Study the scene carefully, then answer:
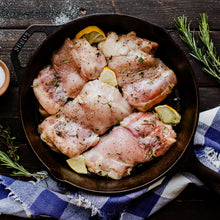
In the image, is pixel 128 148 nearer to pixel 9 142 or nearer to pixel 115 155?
pixel 115 155

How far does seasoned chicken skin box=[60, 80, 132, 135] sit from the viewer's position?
188cm

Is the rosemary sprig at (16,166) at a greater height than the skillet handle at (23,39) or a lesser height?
lesser

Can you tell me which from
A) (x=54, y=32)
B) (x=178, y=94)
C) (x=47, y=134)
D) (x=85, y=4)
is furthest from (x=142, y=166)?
(x=85, y=4)

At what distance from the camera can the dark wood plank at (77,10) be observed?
1.99 meters

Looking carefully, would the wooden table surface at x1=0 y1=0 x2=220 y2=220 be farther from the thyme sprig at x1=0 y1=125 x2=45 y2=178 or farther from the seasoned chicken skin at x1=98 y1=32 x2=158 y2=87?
the seasoned chicken skin at x1=98 y1=32 x2=158 y2=87

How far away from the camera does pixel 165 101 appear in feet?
6.67

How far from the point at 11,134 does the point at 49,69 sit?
1.82 feet

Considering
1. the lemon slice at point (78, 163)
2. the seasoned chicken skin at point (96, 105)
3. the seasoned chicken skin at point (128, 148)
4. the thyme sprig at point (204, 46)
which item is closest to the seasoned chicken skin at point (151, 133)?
the seasoned chicken skin at point (128, 148)

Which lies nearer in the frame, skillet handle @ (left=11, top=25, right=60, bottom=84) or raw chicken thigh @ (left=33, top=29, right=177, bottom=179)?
skillet handle @ (left=11, top=25, right=60, bottom=84)

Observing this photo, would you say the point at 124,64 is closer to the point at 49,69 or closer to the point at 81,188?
the point at 49,69

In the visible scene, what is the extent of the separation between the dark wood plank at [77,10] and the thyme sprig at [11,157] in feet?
2.61

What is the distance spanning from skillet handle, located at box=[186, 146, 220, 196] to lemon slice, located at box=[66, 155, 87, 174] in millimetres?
717

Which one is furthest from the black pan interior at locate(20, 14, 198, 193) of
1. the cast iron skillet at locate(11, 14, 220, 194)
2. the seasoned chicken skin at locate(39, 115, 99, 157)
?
the seasoned chicken skin at locate(39, 115, 99, 157)

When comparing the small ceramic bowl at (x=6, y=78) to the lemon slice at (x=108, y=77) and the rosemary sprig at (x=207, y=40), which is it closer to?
the lemon slice at (x=108, y=77)
